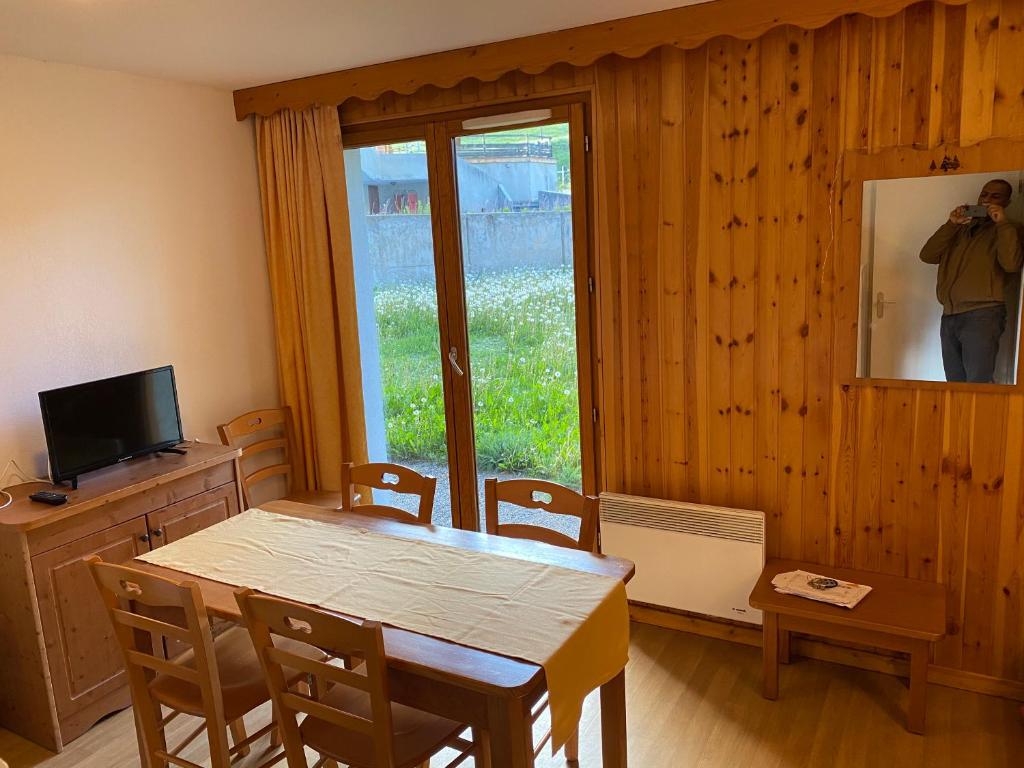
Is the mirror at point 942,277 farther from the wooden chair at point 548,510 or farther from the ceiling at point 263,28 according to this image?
the wooden chair at point 548,510

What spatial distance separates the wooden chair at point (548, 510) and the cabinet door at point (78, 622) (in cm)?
140

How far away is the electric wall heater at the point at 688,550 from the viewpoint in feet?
10.3

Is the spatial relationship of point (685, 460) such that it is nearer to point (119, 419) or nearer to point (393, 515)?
point (393, 515)

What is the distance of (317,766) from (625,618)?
0.96m

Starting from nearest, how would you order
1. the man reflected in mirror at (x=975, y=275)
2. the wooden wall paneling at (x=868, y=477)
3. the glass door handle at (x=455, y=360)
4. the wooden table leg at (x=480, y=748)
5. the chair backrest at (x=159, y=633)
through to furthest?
the chair backrest at (x=159, y=633) → the wooden table leg at (x=480, y=748) → the man reflected in mirror at (x=975, y=275) → the wooden wall paneling at (x=868, y=477) → the glass door handle at (x=455, y=360)

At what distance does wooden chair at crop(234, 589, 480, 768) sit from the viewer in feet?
5.91

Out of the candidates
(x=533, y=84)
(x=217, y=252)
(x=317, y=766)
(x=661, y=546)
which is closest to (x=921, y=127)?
(x=533, y=84)

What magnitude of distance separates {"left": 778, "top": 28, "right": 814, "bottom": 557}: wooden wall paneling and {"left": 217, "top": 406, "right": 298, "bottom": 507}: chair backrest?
2.42 meters

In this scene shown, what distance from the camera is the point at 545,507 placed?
256 centimetres

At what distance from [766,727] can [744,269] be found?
166 centimetres

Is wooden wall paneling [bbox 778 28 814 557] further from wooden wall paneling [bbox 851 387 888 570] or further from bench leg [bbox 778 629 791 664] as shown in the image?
bench leg [bbox 778 629 791 664]

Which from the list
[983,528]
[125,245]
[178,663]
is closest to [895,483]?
[983,528]

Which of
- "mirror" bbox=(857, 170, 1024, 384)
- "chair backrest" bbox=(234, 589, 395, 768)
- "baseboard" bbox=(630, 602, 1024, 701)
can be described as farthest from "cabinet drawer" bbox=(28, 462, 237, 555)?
"mirror" bbox=(857, 170, 1024, 384)

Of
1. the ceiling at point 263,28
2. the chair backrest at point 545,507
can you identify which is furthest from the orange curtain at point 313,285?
the chair backrest at point 545,507
